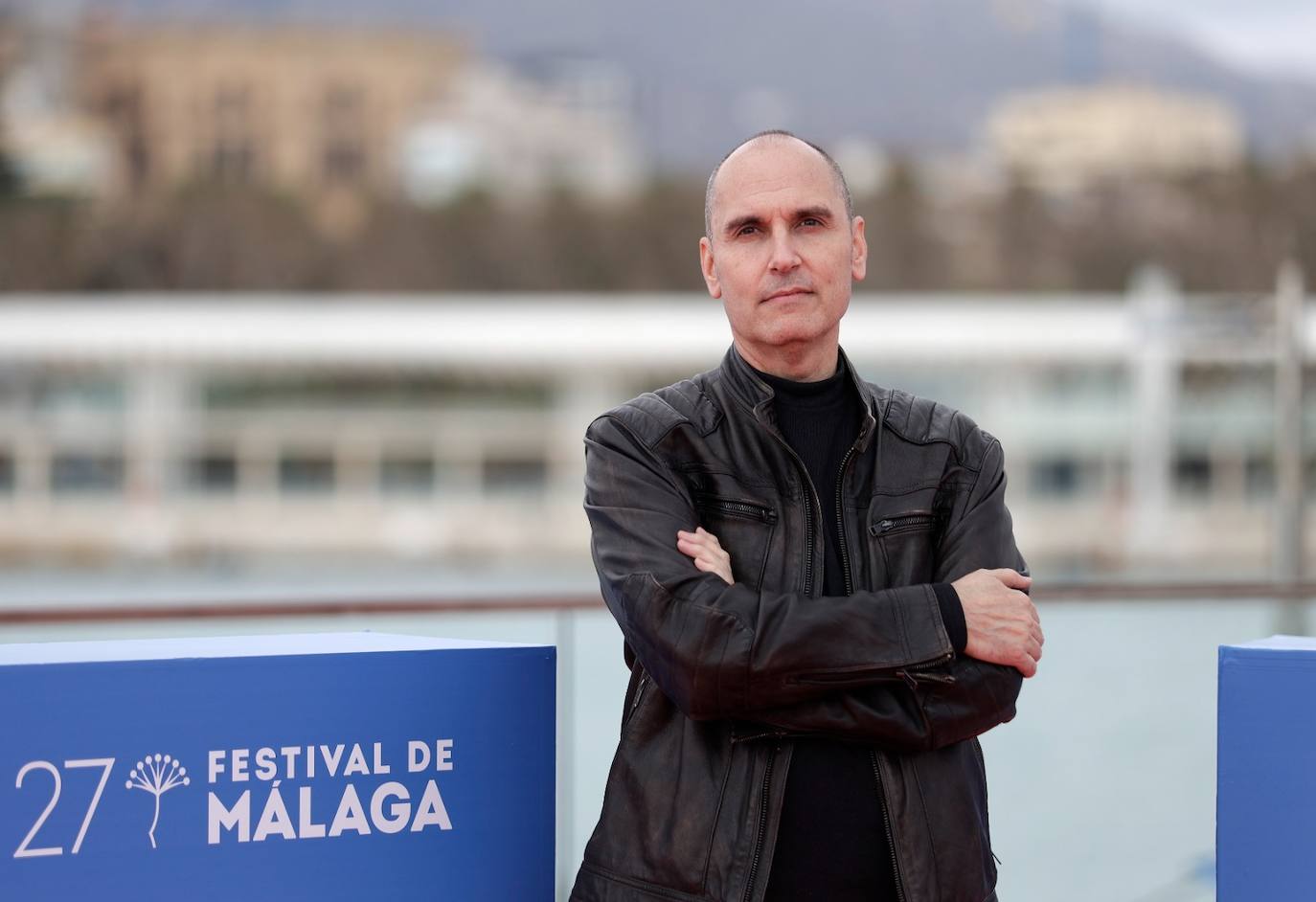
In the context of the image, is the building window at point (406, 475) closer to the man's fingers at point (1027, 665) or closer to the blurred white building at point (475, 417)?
the blurred white building at point (475, 417)

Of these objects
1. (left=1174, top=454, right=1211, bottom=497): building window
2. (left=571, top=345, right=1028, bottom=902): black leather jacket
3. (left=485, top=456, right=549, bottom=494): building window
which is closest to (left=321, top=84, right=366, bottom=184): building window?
(left=485, top=456, right=549, bottom=494): building window

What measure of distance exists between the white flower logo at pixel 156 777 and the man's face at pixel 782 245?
3.44 ft

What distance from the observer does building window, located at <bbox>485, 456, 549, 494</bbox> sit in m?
32.6

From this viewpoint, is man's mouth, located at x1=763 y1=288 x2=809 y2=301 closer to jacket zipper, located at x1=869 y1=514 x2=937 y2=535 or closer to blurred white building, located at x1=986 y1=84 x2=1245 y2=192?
jacket zipper, located at x1=869 y1=514 x2=937 y2=535

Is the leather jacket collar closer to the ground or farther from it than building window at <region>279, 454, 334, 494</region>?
farther from it

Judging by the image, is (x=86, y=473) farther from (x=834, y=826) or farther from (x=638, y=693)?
(x=834, y=826)

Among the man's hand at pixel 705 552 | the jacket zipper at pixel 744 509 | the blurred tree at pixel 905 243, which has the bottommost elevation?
the man's hand at pixel 705 552

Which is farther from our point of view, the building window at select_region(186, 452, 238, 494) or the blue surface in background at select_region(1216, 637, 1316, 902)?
the building window at select_region(186, 452, 238, 494)

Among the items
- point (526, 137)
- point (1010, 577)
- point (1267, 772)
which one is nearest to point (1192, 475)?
point (1267, 772)

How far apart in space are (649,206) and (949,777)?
188 ft

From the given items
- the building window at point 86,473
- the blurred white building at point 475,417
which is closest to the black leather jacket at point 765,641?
the blurred white building at point 475,417

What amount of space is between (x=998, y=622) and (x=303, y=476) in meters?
30.7

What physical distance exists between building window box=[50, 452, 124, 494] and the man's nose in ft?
101

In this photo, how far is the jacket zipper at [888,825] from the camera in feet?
7.27
